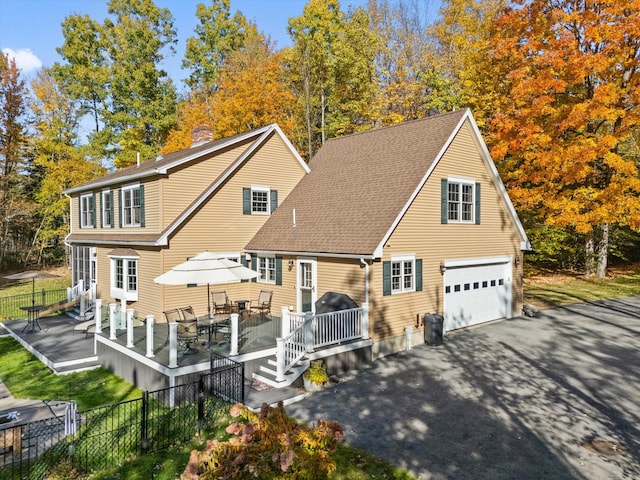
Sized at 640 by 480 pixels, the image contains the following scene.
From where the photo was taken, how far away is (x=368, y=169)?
16.4 m

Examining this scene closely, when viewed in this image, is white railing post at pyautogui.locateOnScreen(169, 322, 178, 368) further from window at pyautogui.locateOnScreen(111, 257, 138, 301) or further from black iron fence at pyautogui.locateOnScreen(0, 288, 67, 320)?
black iron fence at pyautogui.locateOnScreen(0, 288, 67, 320)

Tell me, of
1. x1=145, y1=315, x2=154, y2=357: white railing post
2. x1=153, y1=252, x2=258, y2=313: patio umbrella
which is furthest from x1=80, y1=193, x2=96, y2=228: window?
x1=145, y1=315, x2=154, y2=357: white railing post

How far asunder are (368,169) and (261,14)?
32912 mm

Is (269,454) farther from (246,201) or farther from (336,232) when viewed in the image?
(246,201)

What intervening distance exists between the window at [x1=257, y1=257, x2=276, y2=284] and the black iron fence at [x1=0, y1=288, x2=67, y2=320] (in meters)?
9.98

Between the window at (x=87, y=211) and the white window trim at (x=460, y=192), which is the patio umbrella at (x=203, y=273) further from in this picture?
the window at (x=87, y=211)

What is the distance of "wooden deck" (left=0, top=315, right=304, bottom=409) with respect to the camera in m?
10.5

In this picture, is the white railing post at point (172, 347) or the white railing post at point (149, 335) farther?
the white railing post at point (149, 335)

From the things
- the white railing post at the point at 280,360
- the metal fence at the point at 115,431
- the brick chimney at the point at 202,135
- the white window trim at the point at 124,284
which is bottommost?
the metal fence at the point at 115,431

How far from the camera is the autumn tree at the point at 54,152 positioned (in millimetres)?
34156

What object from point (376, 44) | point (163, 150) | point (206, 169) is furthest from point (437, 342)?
point (163, 150)

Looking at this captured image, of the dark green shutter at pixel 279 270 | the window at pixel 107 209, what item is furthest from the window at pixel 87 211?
the dark green shutter at pixel 279 270

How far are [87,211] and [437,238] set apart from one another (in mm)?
17271

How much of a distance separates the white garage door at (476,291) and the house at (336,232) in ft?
0.20
